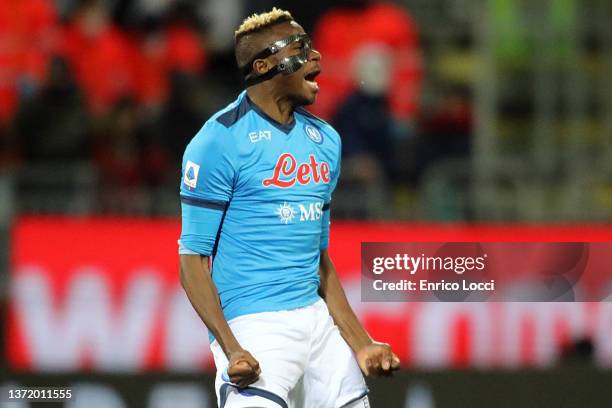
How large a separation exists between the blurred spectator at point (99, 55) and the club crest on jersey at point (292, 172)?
215 inches

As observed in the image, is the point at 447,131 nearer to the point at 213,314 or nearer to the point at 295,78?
the point at 295,78

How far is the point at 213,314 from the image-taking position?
4105 mm

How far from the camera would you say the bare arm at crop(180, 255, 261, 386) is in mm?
4016

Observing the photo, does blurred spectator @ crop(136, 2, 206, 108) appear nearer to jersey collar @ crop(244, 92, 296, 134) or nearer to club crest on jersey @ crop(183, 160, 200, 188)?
jersey collar @ crop(244, 92, 296, 134)

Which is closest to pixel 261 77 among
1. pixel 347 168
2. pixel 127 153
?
pixel 347 168

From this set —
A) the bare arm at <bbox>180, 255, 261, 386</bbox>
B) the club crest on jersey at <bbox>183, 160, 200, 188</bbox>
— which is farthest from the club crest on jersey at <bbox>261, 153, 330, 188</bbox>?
the bare arm at <bbox>180, 255, 261, 386</bbox>

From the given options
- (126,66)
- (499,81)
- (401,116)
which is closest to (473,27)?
(499,81)

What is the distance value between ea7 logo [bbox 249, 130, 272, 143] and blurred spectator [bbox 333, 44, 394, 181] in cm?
478

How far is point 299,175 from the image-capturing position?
4.27 metres

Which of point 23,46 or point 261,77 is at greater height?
point 23,46

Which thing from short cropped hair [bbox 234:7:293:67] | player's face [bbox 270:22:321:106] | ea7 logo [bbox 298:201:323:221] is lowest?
ea7 logo [bbox 298:201:323:221]

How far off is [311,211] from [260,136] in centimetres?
31

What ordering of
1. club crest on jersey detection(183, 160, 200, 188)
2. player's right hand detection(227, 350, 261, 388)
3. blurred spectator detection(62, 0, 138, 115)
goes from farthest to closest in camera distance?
1. blurred spectator detection(62, 0, 138, 115)
2. club crest on jersey detection(183, 160, 200, 188)
3. player's right hand detection(227, 350, 261, 388)

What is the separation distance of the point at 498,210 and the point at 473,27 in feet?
6.71
